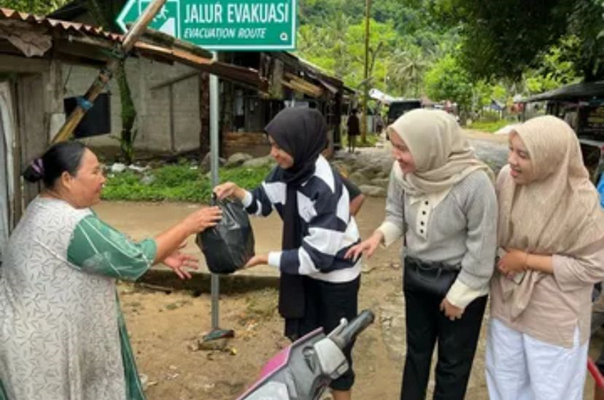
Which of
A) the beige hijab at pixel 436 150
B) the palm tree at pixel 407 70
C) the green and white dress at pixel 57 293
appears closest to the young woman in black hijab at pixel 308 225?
→ the beige hijab at pixel 436 150

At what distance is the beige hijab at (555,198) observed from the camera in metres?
2.08

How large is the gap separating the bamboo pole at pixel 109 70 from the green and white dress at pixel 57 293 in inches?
30.7

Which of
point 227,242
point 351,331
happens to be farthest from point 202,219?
point 351,331

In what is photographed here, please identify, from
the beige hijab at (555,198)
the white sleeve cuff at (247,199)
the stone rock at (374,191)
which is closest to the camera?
the beige hijab at (555,198)

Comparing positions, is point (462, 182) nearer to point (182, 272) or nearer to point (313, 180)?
point (313, 180)

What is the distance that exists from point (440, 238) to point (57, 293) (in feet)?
5.29

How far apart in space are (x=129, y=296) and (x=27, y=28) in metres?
3.71

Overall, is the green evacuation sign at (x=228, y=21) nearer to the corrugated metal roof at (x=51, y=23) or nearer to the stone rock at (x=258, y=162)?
the corrugated metal roof at (x=51, y=23)

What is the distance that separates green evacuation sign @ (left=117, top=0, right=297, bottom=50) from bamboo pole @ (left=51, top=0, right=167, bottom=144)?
29.7 inches

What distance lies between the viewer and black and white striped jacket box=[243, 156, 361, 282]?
2520mm

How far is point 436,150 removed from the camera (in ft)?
7.52

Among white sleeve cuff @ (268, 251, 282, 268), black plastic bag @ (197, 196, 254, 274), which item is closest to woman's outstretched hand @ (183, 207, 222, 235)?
black plastic bag @ (197, 196, 254, 274)

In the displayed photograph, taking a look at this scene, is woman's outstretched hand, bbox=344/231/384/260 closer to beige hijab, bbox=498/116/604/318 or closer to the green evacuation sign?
beige hijab, bbox=498/116/604/318

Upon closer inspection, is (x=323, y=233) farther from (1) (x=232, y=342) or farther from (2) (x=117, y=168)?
(2) (x=117, y=168)
